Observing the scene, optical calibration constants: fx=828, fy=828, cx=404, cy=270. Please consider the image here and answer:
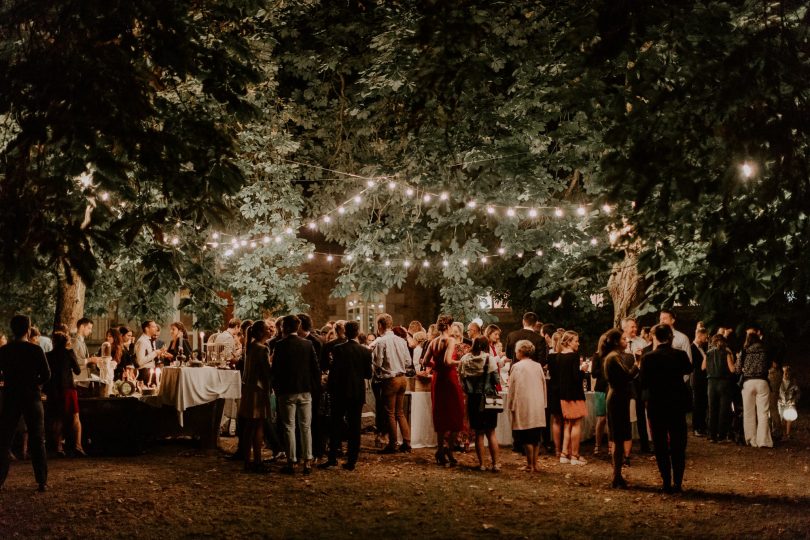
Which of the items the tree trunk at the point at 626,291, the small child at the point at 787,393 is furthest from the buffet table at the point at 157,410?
the small child at the point at 787,393

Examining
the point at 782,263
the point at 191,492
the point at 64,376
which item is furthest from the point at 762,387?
the point at 64,376

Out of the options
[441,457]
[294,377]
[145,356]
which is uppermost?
[145,356]

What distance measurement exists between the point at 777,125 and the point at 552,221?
1007 cm

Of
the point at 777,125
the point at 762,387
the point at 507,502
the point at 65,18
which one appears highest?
the point at 65,18

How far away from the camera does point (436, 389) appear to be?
11.0 meters

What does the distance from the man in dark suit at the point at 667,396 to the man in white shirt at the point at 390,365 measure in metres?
3.79

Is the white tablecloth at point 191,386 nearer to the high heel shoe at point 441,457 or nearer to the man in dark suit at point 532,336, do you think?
the high heel shoe at point 441,457

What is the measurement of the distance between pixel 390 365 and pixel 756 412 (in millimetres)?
6241

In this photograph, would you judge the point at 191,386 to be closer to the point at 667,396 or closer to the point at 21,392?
the point at 21,392

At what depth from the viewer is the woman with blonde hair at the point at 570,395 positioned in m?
11.0

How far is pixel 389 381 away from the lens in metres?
11.8

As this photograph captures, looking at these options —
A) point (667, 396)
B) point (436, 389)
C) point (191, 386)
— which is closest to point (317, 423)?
point (436, 389)

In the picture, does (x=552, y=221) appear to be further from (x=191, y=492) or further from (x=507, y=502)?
(x=191, y=492)

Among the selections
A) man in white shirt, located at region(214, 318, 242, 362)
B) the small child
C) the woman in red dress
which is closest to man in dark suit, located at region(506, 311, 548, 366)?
the woman in red dress
